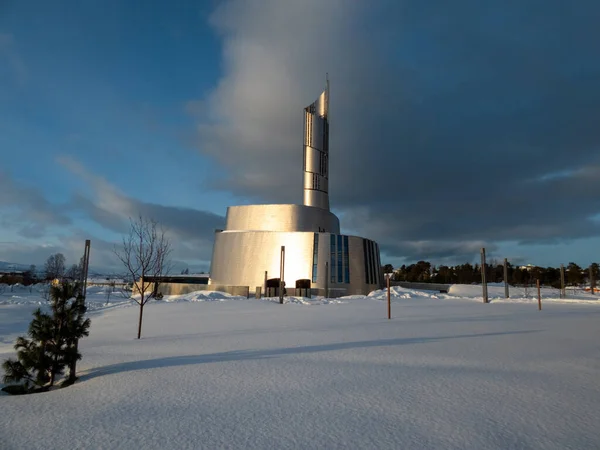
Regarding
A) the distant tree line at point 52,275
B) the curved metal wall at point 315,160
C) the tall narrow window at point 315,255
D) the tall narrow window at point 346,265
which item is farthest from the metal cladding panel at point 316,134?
the distant tree line at point 52,275

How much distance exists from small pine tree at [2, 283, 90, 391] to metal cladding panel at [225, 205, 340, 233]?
45.9 metres

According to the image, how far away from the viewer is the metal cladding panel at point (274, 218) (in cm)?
5409

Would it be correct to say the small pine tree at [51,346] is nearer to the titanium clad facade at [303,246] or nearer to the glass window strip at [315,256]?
the titanium clad facade at [303,246]

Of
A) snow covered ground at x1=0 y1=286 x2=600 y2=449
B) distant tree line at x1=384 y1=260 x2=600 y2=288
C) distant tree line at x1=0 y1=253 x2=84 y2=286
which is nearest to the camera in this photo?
snow covered ground at x1=0 y1=286 x2=600 y2=449

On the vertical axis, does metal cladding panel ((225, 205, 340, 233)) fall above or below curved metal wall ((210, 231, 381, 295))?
above

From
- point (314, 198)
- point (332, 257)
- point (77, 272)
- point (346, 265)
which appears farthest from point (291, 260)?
point (77, 272)

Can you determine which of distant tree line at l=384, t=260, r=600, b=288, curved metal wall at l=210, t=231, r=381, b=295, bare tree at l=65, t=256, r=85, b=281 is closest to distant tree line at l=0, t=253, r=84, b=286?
bare tree at l=65, t=256, r=85, b=281

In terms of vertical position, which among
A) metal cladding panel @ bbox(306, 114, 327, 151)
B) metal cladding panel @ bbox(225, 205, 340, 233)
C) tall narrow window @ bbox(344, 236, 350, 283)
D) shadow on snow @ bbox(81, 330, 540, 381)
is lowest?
shadow on snow @ bbox(81, 330, 540, 381)

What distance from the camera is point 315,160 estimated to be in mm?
58594

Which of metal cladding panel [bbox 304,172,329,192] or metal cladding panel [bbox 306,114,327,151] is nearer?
metal cladding panel [bbox 304,172,329,192]

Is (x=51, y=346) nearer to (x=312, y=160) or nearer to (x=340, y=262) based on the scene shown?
(x=340, y=262)

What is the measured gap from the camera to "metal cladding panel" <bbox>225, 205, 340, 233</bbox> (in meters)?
54.1

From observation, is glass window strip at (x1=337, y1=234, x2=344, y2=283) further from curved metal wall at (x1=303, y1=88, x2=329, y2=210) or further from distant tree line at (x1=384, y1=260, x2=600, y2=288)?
distant tree line at (x1=384, y1=260, x2=600, y2=288)

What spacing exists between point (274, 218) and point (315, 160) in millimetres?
11514
